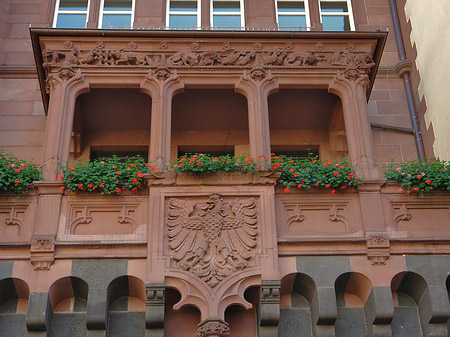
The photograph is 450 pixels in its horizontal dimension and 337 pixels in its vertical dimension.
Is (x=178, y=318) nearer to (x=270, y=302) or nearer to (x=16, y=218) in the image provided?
(x=270, y=302)

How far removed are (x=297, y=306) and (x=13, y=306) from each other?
4442 mm

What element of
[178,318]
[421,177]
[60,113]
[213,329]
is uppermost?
[60,113]

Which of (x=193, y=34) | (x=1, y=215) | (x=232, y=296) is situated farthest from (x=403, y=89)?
(x=1, y=215)

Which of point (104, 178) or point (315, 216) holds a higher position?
point (104, 178)

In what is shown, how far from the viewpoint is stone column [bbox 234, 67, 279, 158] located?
554 inches

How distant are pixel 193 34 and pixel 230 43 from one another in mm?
709

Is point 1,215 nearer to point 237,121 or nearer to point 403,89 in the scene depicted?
point 237,121

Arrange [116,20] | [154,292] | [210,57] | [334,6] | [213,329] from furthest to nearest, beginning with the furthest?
[334,6], [116,20], [210,57], [154,292], [213,329]

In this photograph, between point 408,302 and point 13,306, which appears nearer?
point 13,306

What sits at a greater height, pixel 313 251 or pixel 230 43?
pixel 230 43

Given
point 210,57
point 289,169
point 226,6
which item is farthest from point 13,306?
point 226,6

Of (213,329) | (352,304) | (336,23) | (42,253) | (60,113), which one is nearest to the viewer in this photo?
(213,329)

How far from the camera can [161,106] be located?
47.2 ft

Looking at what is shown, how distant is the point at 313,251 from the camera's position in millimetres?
12805
